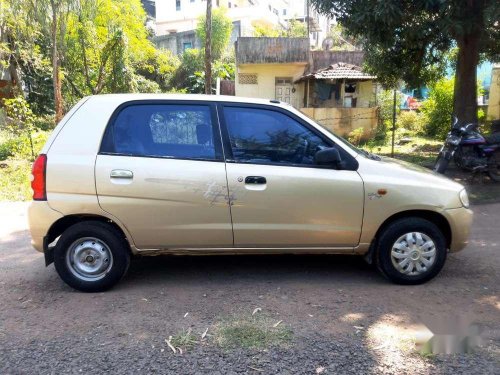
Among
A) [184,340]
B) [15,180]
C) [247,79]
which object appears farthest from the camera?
[247,79]

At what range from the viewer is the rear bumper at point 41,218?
4086mm

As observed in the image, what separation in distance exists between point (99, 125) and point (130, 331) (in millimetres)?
1843

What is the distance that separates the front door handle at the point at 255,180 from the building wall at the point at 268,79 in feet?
65.0

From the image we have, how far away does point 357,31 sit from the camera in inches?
361

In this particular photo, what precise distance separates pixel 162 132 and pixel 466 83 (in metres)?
8.72

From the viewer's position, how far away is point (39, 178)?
4.07 meters

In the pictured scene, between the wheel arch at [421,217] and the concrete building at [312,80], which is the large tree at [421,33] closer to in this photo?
the wheel arch at [421,217]

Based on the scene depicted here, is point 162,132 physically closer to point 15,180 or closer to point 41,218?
point 41,218

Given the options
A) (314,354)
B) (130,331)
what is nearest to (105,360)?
(130,331)

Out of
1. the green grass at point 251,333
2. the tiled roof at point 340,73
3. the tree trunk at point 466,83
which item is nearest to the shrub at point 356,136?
the tiled roof at point 340,73

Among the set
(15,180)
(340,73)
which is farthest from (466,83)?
(340,73)

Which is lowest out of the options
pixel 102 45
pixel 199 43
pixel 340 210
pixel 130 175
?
pixel 340 210

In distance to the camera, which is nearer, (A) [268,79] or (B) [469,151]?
(B) [469,151]

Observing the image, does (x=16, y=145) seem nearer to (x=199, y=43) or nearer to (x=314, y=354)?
(x=314, y=354)
